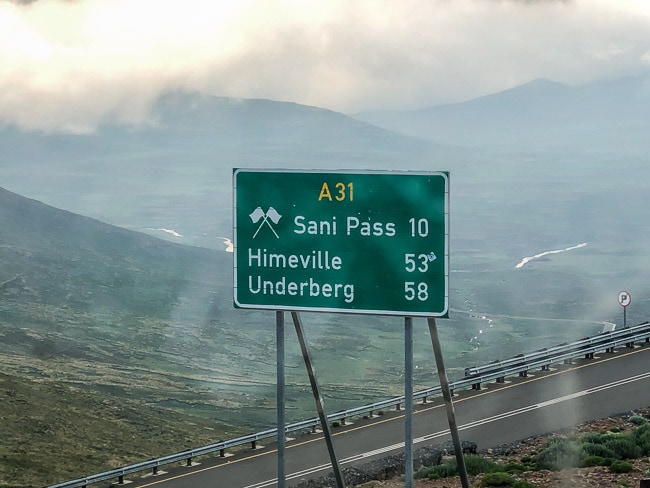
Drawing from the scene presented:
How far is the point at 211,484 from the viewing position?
4588 centimetres

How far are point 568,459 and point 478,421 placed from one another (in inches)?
522

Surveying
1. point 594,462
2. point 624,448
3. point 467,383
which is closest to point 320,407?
point 594,462

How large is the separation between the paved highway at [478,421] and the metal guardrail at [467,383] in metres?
0.53

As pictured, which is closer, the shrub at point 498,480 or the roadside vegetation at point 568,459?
the shrub at point 498,480

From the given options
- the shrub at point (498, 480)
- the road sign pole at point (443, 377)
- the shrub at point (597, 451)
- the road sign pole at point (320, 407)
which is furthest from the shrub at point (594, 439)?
the road sign pole at point (320, 407)

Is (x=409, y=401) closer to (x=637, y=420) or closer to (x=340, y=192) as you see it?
(x=340, y=192)

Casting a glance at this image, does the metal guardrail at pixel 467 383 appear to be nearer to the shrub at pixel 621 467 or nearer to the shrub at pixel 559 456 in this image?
the shrub at pixel 559 456

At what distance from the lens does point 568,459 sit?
34.3 meters

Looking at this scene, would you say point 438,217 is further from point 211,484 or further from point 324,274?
point 211,484

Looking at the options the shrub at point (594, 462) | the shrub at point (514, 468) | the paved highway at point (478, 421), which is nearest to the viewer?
the shrub at point (594, 462)

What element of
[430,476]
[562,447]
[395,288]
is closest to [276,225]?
[395,288]

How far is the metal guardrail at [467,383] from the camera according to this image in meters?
50.0

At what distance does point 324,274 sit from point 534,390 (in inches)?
1243

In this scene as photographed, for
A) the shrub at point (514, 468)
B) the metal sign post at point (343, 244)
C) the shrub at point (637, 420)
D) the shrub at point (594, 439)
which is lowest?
the shrub at point (514, 468)
